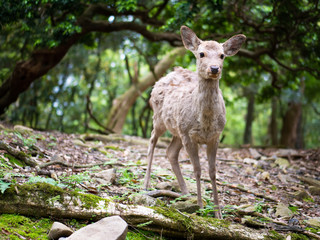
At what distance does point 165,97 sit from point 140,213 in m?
2.46

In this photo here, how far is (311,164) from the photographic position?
27.3 ft

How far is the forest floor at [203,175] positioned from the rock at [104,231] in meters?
0.95

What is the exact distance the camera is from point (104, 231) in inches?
123

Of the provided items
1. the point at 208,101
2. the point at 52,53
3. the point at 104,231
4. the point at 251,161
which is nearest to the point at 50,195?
the point at 104,231

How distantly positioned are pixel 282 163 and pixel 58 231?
649 cm

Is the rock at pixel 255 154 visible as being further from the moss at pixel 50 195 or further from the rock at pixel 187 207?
the moss at pixel 50 195

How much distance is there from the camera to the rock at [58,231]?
3211 millimetres

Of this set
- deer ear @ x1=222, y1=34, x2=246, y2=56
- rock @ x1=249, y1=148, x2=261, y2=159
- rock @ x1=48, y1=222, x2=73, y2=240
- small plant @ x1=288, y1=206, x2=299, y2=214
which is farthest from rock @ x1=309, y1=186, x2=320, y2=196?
rock @ x1=48, y1=222, x2=73, y2=240

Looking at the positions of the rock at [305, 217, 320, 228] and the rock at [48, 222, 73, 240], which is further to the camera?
the rock at [305, 217, 320, 228]

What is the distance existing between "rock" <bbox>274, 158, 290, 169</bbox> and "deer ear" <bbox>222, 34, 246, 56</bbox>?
4355mm

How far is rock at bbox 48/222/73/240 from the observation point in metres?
3.21

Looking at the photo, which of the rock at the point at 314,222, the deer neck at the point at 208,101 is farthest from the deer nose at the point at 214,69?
the rock at the point at 314,222

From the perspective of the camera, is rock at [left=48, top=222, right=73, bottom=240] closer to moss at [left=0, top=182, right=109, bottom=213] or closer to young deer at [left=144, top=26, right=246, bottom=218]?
moss at [left=0, top=182, right=109, bottom=213]

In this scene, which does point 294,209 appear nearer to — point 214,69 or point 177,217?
point 177,217
